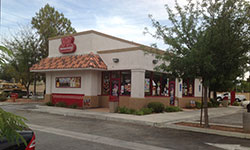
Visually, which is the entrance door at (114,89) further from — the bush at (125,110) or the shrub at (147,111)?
the shrub at (147,111)

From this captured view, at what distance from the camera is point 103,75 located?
20438 mm

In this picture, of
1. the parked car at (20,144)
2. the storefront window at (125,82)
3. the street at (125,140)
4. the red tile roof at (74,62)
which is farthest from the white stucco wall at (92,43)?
the parked car at (20,144)

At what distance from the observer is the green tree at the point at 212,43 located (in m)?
10.4

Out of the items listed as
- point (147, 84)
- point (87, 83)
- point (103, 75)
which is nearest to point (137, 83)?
point (147, 84)

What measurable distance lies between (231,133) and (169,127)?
3038 millimetres

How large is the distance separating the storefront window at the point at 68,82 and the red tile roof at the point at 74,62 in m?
1.39

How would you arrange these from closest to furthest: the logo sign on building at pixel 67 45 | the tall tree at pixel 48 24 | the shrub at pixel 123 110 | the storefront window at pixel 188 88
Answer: the shrub at pixel 123 110 < the logo sign on building at pixel 67 45 < the storefront window at pixel 188 88 < the tall tree at pixel 48 24

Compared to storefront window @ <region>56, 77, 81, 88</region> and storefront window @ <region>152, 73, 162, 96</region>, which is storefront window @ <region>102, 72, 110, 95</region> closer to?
storefront window @ <region>56, 77, 81, 88</region>

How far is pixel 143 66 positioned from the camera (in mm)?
17625

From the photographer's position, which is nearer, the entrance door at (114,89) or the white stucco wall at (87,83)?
the entrance door at (114,89)

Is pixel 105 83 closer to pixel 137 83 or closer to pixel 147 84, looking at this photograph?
pixel 147 84

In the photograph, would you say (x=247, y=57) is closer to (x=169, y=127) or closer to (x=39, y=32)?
(x=169, y=127)

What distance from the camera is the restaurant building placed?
1766 cm

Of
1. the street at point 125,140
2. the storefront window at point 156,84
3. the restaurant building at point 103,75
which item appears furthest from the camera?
the storefront window at point 156,84
